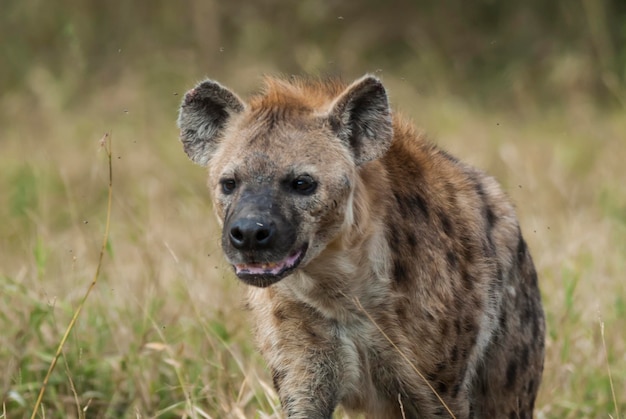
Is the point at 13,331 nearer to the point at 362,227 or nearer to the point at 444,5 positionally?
the point at 362,227

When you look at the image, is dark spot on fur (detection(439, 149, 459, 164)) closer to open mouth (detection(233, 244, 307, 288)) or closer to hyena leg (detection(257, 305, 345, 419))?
hyena leg (detection(257, 305, 345, 419))

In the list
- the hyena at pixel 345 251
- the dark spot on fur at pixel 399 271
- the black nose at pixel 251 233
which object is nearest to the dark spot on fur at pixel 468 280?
the hyena at pixel 345 251

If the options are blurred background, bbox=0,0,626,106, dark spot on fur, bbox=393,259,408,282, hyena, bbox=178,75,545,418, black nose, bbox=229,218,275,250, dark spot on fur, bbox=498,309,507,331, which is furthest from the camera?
blurred background, bbox=0,0,626,106

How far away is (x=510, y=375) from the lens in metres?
3.92

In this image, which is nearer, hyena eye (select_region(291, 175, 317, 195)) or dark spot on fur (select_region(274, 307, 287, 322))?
hyena eye (select_region(291, 175, 317, 195))

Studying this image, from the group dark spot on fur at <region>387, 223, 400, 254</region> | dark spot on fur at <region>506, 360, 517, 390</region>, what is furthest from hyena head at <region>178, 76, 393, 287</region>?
dark spot on fur at <region>506, 360, 517, 390</region>

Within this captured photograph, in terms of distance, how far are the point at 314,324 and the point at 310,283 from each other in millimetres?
134

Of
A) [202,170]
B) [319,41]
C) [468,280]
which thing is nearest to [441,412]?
[468,280]

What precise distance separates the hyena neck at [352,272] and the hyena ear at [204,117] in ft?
1.61

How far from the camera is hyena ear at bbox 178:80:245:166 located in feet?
11.8

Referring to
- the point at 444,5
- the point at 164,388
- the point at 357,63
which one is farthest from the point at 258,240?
the point at 444,5

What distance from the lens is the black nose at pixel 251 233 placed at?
10.1 feet

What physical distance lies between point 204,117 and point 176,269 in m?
1.57

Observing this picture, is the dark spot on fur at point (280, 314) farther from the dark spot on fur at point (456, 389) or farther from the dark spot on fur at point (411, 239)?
the dark spot on fur at point (456, 389)
